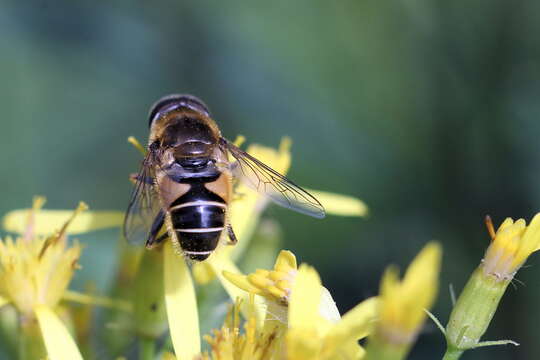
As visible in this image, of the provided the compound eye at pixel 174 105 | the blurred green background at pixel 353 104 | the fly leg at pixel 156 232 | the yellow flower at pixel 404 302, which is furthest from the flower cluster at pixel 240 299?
the blurred green background at pixel 353 104

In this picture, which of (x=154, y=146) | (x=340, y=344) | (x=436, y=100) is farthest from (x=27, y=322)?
(x=436, y=100)

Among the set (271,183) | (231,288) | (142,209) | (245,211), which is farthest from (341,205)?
(142,209)

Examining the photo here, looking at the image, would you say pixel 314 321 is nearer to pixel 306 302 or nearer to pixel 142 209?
pixel 306 302

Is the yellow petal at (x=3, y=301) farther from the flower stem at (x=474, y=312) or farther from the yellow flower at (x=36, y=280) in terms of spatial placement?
the flower stem at (x=474, y=312)

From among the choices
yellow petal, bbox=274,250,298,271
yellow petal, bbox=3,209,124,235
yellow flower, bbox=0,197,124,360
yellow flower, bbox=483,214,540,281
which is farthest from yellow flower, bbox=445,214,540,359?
yellow petal, bbox=3,209,124,235

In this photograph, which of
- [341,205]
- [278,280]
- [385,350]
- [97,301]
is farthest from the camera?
[341,205]
